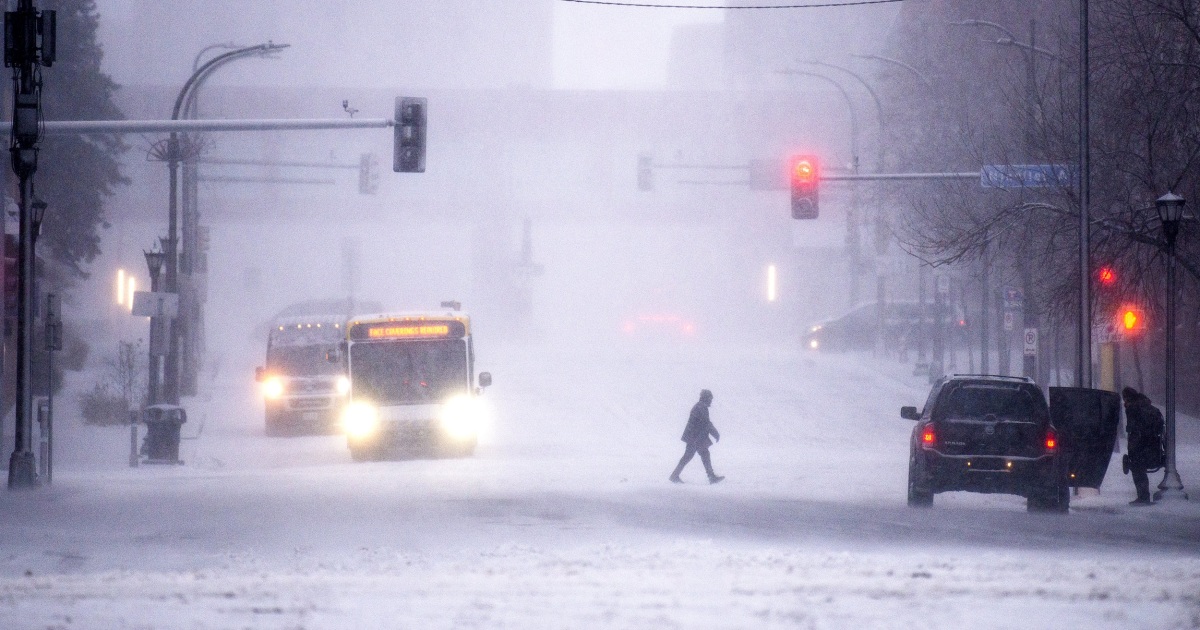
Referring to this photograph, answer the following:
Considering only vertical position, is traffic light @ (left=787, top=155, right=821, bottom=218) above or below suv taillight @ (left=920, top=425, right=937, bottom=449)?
above

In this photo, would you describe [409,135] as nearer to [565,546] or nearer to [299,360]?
[565,546]

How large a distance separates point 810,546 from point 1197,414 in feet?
86.2

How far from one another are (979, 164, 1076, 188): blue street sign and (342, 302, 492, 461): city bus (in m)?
9.68

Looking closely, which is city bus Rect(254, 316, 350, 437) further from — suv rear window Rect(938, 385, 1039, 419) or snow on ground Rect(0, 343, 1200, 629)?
suv rear window Rect(938, 385, 1039, 419)

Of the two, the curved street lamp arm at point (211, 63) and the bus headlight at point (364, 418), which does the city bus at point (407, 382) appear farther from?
the curved street lamp arm at point (211, 63)

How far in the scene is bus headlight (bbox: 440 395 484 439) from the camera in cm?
2706

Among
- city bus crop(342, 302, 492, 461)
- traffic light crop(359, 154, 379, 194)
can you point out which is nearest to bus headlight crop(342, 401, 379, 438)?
city bus crop(342, 302, 492, 461)

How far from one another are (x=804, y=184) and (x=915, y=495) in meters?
9.28

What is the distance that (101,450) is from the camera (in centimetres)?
3073

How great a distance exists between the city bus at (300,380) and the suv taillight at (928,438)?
18.6 metres

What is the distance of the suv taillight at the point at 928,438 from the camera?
18.1 m

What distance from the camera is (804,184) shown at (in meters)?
26.7

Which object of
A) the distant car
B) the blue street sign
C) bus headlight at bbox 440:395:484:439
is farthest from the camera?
the distant car

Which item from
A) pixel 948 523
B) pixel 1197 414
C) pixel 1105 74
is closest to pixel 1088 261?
pixel 1105 74
